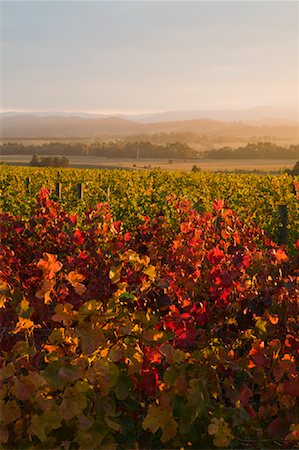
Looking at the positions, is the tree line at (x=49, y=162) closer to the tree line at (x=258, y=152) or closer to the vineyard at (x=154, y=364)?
the tree line at (x=258, y=152)

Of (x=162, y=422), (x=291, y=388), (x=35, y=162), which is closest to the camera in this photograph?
(x=162, y=422)

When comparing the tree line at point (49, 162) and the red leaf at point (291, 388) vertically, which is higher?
the red leaf at point (291, 388)

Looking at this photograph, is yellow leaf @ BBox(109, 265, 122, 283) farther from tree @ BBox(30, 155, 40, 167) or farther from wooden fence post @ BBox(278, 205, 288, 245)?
tree @ BBox(30, 155, 40, 167)

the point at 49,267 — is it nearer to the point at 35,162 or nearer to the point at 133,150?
the point at 35,162

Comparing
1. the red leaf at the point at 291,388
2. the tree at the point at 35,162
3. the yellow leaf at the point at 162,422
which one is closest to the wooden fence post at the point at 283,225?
the red leaf at the point at 291,388

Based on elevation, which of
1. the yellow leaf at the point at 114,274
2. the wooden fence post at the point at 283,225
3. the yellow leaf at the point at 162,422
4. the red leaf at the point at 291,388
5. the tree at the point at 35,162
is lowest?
the tree at the point at 35,162

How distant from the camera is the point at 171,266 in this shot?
443cm

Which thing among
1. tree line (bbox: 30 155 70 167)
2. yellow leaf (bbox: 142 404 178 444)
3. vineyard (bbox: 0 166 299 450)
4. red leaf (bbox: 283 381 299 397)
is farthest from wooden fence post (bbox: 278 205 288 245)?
tree line (bbox: 30 155 70 167)

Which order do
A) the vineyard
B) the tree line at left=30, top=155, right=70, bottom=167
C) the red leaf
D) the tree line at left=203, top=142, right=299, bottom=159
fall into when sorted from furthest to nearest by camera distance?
1. the tree line at left=203, top=142, right=299, bottom=159
2. the tree line at left=30, top=155, right=70, bottom=167
3. the red leaf
4. the vineyard

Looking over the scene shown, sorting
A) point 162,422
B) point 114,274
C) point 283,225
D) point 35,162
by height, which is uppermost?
point 114,274

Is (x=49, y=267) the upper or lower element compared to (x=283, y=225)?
upper

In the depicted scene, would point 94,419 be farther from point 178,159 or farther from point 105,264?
point 178,159

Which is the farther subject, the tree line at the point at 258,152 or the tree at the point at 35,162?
the tree line at the point at 258,152

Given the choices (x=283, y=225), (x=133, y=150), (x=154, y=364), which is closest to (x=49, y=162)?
(x=133, y=150)
